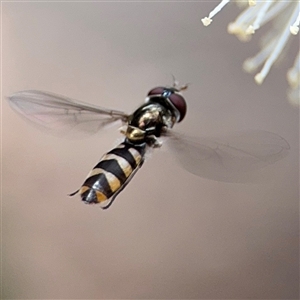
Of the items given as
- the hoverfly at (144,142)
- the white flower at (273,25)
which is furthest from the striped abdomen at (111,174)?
the white flower at (273,25)

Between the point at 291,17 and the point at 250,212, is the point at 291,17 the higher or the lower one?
the higher one

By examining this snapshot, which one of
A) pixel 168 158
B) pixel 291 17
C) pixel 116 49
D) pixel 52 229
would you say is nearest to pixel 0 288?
pixel 52 229

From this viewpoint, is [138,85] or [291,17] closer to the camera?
[291,17]

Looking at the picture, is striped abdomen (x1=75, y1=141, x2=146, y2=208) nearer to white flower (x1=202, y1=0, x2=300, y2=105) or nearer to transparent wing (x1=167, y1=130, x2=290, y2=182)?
transparent wing (x1=167, y1=130, x2=290, y2=182)

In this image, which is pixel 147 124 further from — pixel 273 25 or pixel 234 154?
pixel 273 25

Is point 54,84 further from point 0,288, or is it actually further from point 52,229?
point 0,288

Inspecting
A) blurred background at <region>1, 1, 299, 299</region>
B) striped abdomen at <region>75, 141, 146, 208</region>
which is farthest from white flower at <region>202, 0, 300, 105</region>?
A: striped abdomen at <region>75, 141, 146, 208</region>

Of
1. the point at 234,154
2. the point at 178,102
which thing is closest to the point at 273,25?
the point at 178,102
